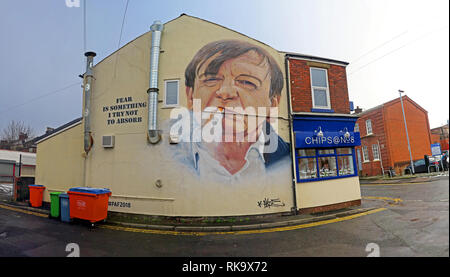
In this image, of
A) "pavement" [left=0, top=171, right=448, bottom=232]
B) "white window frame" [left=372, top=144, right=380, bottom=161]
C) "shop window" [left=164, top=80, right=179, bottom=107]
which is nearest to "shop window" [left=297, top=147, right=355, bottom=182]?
"pavement" [left=0, top=171, right=448, bottom=232]

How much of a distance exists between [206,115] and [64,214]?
6.63m

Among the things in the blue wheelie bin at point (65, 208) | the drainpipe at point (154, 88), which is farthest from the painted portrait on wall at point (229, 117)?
the blue wheelie bin at point (65, 208)

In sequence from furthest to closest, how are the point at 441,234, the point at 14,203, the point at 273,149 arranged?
1. the point at 14,203
2. the point at 273,149
3. the point at 441,234

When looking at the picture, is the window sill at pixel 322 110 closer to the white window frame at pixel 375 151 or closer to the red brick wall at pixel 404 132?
the red brick wall at pixel 404 132

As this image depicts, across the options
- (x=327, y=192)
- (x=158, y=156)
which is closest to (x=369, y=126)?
(x=327, y=192)

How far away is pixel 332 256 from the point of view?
14.6 ft

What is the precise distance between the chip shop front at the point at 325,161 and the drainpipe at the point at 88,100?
362 inches

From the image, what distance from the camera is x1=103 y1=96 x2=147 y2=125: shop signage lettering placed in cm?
884

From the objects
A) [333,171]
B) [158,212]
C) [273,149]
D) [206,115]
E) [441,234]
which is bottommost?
[158,212]

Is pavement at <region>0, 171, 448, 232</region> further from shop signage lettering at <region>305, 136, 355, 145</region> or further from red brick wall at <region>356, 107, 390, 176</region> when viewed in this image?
red brick wall at <region>356, 107, 390, 176</region>

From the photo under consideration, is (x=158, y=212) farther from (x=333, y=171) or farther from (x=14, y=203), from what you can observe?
(x=14, y=203)

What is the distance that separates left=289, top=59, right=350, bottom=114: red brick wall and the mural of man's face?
1341 mm

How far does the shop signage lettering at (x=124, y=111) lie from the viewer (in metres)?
8.84
